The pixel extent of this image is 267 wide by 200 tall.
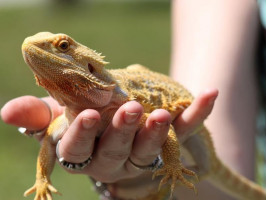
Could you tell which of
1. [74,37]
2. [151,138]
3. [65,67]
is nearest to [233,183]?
[151,138]

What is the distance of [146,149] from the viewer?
152cm

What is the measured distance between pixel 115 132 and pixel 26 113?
34cm

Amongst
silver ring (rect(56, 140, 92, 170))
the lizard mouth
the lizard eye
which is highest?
the lizard eye

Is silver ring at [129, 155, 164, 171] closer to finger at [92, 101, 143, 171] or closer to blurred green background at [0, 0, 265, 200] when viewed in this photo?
finger at [92, 101, 143, 171]

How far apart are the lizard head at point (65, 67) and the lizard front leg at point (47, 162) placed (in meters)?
0.12

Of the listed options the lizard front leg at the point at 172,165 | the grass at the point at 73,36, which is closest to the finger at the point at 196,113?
the lizard front leg at the point at 172,165

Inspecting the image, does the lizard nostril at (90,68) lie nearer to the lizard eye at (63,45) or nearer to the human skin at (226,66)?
the lizard eye at (63,45)

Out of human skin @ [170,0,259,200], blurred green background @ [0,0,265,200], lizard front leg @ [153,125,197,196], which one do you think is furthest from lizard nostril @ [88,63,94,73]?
blurred green background @ [0,0,265,200]

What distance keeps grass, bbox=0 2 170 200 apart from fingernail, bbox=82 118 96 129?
2560 millimetres

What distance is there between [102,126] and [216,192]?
0.64m

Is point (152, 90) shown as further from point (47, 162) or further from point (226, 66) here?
point (226, 66)

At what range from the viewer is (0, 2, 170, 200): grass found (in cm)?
438

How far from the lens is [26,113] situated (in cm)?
165

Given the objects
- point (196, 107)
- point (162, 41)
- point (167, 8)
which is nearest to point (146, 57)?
point (162, 41)
